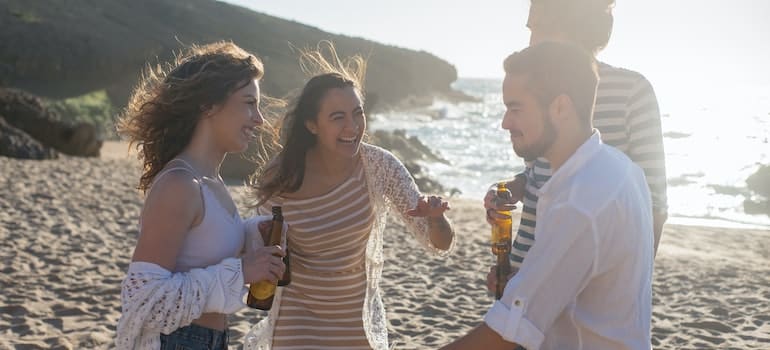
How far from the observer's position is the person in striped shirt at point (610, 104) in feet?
10.2

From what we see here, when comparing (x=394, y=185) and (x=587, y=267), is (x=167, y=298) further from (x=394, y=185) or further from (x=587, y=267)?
(x=394, y=185)

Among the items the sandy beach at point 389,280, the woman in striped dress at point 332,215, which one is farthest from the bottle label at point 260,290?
the sandy beach at point 389,280

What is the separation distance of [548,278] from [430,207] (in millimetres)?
1646

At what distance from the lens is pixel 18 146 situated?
16.2 m

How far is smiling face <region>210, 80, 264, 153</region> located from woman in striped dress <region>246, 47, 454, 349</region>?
0.85 metres

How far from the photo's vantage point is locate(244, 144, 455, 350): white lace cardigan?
382 centimetres

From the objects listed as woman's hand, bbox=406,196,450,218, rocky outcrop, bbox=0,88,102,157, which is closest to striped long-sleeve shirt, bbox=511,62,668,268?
woman's hand, bbox=406,196,450,218

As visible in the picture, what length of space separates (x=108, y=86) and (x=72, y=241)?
30.3 metres

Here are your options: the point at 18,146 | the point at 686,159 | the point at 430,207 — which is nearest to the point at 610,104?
the point at 430,207

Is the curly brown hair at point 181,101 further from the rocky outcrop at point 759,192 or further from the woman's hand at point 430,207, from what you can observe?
the rocky outcrop at point 759,192

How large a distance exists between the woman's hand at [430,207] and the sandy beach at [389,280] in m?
2.98

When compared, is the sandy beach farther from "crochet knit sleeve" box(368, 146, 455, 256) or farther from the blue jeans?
the blue jeans

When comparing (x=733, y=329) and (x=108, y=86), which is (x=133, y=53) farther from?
(x=733, y=329)

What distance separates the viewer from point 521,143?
2.11m
